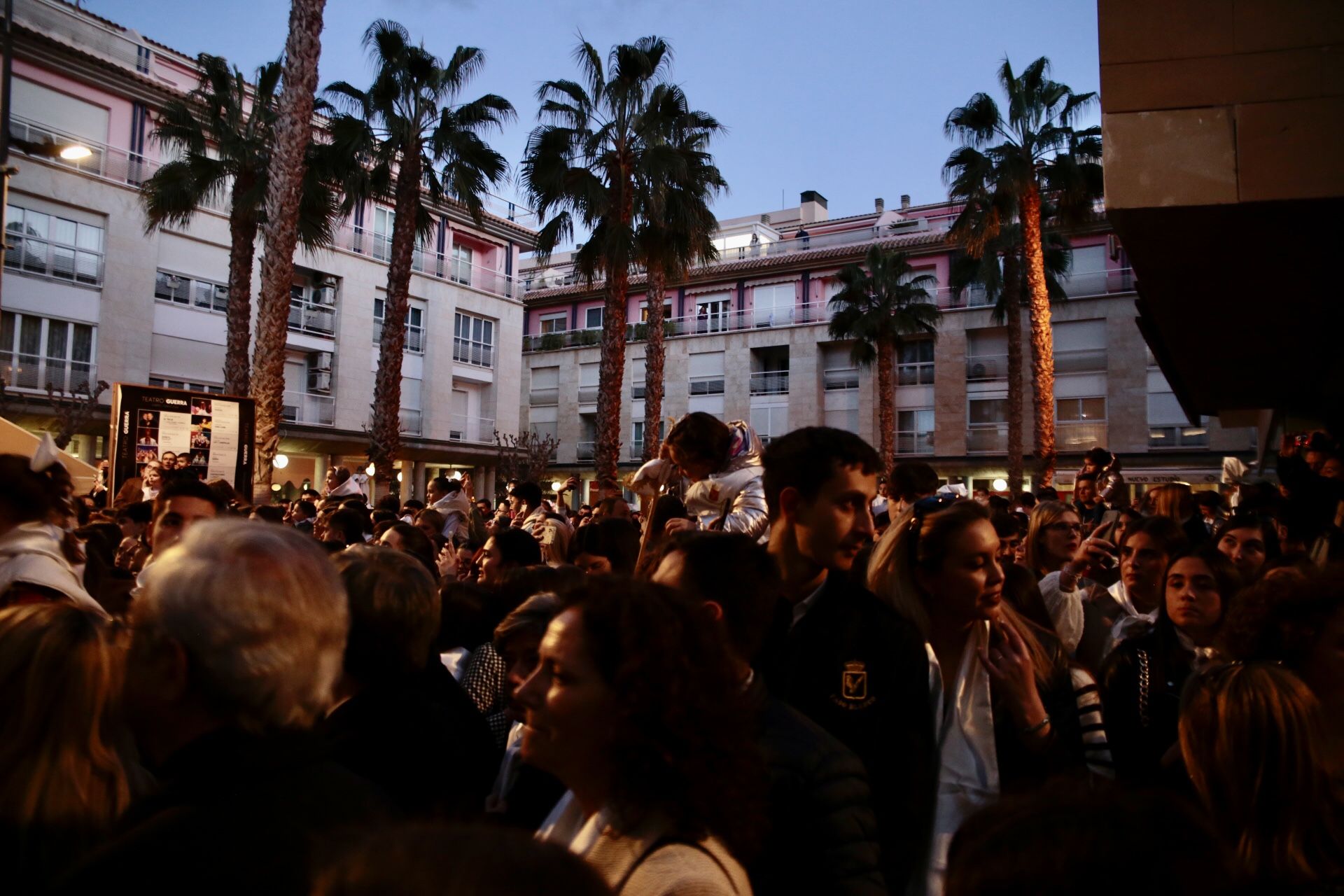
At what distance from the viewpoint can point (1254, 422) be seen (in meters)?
23.6

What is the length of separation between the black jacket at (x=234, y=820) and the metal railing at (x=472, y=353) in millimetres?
39001

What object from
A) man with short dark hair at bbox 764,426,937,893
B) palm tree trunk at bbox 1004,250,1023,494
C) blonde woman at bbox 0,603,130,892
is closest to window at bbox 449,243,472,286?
palm tree trunk at bbox 1004,250,1023,494

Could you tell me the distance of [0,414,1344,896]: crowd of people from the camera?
132 centimetres

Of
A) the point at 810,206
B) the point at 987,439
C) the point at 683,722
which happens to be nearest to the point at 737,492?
the point at 683,722

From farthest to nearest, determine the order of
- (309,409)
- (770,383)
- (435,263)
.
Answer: (770,383), (435,263), (309,409)

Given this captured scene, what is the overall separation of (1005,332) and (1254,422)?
1629cm

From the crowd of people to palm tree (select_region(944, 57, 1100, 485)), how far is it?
20735 mm

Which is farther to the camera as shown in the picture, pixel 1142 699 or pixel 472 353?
pixel 472 353

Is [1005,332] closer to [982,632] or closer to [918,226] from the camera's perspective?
[918,226]

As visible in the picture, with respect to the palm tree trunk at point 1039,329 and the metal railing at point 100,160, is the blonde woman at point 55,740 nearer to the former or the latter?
the palm tree trunk at point 1039,329

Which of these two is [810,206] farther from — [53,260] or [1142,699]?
[1142,699]

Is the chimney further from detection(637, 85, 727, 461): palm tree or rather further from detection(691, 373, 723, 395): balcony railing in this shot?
detection(637, 85, 727, 461): palm tree

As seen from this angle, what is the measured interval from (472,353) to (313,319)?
7325 mm

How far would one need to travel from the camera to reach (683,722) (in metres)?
1.78
